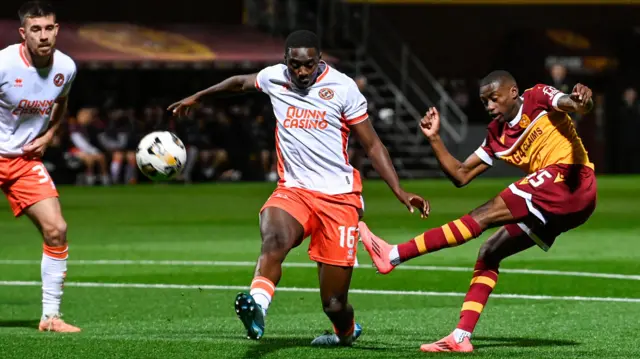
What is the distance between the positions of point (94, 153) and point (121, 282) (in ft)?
70.4

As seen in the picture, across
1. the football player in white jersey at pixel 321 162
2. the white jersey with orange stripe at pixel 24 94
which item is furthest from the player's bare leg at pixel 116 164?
the football player in white jersey at pixel 321 162

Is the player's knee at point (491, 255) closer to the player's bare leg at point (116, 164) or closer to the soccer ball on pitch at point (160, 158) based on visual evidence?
the soccer ball on pitch at point (160, 158)

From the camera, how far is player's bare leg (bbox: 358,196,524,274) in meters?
10.6

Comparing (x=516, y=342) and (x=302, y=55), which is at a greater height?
(x=302, y=55)

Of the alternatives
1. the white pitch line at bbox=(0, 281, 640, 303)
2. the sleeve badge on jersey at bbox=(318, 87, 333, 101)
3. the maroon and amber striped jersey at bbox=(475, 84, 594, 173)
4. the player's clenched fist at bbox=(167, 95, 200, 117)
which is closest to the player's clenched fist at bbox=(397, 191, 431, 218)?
the sleeve badge on jersey at bbox=(318, 87, 333, 101)

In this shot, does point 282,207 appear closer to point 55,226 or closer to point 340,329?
point 340,329

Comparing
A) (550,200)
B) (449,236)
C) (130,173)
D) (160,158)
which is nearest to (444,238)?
(449,236)

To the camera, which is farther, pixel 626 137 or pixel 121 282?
pixel 626 137

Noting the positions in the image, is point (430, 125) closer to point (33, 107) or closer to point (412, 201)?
point (412, 201)

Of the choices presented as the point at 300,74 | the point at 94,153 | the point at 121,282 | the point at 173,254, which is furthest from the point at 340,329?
the point at 94,153

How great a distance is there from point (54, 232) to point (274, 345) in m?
2.43

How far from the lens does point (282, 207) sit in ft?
34.0

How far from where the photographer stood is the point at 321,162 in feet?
34.8

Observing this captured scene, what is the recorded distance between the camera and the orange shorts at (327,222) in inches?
413
